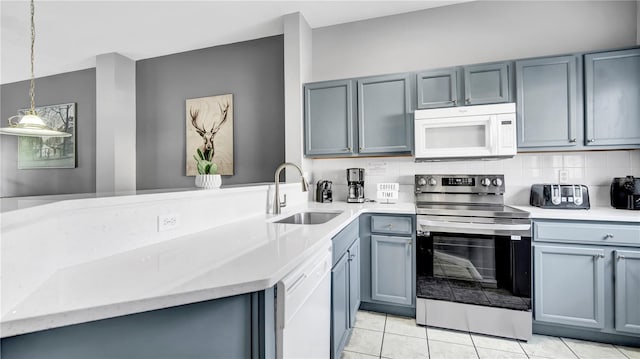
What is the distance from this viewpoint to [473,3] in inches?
102

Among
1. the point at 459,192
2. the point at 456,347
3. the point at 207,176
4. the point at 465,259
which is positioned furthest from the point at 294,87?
the point at 456,347

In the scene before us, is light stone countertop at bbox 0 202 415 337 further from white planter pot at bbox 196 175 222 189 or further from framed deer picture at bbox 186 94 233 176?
framed deer picture at bbox 186 94 233 176

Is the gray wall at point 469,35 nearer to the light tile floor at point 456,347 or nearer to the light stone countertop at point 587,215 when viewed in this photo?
the light stone countertop at point 587,215

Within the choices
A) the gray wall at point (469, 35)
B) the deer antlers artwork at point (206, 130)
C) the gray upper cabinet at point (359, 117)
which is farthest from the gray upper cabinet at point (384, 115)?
the deer antlers artwork at point (206, 130)

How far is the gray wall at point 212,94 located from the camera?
311cm

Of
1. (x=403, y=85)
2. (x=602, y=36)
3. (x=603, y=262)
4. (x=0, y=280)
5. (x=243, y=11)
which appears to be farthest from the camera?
(x=243, y=11)

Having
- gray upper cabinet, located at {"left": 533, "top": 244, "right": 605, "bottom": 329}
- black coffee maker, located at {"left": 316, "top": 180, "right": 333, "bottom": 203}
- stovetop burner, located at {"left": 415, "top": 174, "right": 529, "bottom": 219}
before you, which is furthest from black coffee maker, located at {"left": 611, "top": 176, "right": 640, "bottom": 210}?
black coffee maker, located at {"left": 316, "top": 180, "right": 333, "bottom": 203}

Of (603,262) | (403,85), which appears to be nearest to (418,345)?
(603,262)

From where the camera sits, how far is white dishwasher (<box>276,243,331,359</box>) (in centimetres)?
87

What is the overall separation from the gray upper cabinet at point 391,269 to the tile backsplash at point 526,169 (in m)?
0.68

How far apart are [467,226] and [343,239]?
38.6 inches

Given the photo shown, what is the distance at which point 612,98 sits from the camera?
2037 mm

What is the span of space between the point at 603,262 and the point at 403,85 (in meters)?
1.91

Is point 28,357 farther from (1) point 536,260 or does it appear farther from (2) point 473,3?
(2) point 473,3
